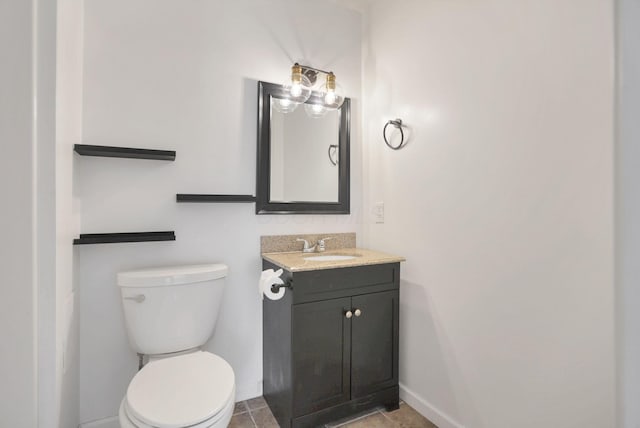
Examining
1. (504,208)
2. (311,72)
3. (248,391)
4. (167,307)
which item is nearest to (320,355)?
(248,391)

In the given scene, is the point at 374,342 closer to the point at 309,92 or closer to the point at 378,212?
the point at 378,212

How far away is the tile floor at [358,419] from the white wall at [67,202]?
784mm

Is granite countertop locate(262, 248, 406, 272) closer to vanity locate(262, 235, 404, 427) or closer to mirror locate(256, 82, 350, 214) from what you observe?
vanity locate(262, 235, 404, 427)

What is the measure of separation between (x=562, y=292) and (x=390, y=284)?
2.64 ft

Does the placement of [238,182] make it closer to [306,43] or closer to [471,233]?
[306,43]

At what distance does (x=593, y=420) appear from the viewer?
1104 mm

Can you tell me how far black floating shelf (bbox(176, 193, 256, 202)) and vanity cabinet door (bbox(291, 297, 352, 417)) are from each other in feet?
2.24

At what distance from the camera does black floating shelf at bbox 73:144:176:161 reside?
1424mm

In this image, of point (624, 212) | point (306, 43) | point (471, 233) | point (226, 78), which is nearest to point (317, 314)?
point (471, 233)

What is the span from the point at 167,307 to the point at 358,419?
1.19 m

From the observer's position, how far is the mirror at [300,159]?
6.37 ft

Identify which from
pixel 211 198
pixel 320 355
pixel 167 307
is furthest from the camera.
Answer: pixel 211 198

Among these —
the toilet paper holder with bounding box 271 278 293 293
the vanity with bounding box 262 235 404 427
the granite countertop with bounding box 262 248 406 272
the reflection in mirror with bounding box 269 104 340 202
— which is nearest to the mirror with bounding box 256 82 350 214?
the reflection in mirror with bounding box 269 104 340 202

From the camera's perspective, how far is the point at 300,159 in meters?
2.09
